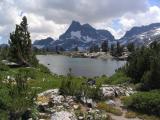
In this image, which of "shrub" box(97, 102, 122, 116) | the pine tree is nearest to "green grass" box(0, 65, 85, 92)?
"shrub" box(97, 102, 122, 116)

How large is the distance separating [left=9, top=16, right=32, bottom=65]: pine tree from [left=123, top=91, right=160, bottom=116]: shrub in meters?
35.6

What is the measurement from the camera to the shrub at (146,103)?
28302 mm

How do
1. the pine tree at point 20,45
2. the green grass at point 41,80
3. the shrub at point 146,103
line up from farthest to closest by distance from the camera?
the pine tree at point 20,45
the green grass at point 41,80
the shrub at point 146,103

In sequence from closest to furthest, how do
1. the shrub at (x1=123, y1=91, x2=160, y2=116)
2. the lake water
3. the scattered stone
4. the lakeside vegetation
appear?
the lakeside vegetation, the scattered stone, the shrub at (x1=123, y1=91, x2=160, y2=116), the lake water

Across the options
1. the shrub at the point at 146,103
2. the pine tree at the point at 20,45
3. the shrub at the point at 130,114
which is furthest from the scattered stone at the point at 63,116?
the pine tree at the point at 20,45

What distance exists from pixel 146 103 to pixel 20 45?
137 ft

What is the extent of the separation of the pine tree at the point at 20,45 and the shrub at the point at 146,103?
35.6 metres

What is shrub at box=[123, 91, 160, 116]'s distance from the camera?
28.3 m

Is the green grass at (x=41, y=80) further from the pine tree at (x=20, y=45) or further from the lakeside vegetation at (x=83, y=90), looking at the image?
the pine tree at (x=20, y=45)

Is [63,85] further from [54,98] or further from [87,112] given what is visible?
[87,112]

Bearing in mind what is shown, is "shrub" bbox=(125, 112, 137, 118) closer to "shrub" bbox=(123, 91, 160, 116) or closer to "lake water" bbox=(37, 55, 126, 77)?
"shrub" bbox=(123, 91, 160, 116)

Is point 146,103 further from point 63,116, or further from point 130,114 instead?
point 63,116

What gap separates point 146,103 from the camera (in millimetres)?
28641

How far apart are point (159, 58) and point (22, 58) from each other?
3193cm
